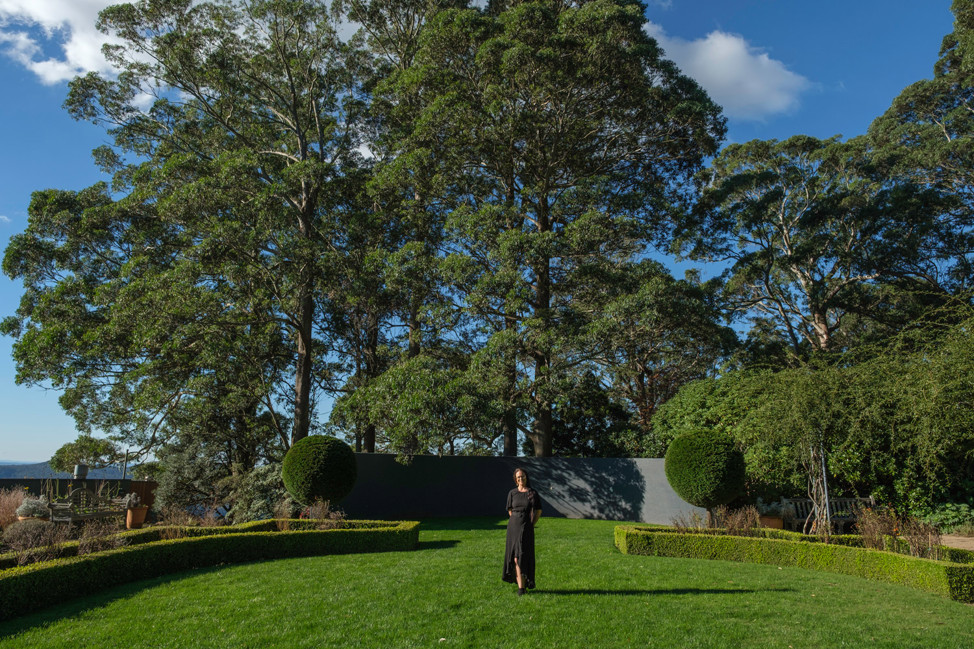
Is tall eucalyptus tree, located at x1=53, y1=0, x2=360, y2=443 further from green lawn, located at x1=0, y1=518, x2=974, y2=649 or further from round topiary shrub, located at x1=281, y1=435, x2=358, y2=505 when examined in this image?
green lawn, located at x1=0, y1=518, x2=974, y2=649

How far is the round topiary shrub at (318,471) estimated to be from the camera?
40.5 ft

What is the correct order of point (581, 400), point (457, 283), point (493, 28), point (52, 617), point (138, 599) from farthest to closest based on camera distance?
1. point (581, 400)
2. point (493, 28)
3. point (457, 283)
4. point (138, 599)
5. point (52, 617)

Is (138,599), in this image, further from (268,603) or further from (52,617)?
(268,603)

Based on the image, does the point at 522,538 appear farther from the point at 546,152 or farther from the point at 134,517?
the point at 546,152

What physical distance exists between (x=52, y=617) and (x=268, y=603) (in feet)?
6.73

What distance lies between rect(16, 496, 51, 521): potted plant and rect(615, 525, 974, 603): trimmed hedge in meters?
10.5

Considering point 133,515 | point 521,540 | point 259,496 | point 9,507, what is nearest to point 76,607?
point 521,540

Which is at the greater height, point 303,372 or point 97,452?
point 303,372

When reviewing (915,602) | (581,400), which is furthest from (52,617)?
(581,400)

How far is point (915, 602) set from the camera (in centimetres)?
667

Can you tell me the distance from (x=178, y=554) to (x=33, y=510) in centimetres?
428

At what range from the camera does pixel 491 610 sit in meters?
5.92

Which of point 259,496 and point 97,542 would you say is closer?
point 97,542

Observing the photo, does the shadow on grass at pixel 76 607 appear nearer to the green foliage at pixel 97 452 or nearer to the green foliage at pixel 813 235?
the green foliage at pixel 97 452
